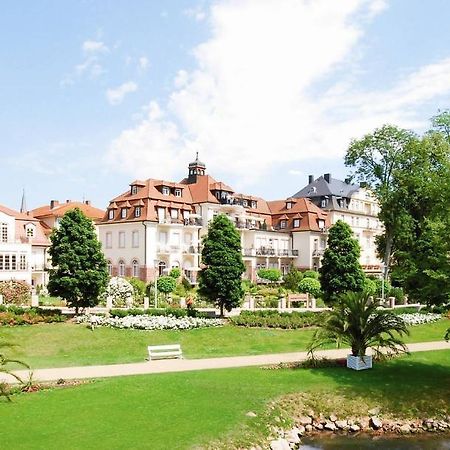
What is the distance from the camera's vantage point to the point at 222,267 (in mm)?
31016

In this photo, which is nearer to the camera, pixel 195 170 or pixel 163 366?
pixel 163 366

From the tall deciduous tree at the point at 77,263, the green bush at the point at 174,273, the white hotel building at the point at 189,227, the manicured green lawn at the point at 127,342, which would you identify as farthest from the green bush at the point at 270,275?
the tall deciduous tree at the point at 77,263

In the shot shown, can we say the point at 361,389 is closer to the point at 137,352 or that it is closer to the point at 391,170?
the point at 137,352

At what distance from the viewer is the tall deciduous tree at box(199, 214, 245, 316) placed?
3105 centimetres

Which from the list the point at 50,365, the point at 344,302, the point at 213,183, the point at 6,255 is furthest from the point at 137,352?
the point at 213,183

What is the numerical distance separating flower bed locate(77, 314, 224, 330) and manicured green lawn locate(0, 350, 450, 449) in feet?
30.2

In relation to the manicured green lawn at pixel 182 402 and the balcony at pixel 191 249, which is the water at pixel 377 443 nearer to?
the manicured green lawn at pixel 182 402

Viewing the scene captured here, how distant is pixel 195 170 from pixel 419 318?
108 feet

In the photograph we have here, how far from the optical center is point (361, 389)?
695 inches

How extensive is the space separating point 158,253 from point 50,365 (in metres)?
31.2

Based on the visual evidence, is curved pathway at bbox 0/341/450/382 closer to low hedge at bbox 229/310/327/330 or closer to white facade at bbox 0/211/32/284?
low hedge at bbox 229/310/327/330

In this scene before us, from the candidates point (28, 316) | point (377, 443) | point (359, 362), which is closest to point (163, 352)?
point (359, 362)

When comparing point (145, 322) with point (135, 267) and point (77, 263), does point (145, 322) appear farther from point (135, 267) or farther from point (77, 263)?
point (135, 267)

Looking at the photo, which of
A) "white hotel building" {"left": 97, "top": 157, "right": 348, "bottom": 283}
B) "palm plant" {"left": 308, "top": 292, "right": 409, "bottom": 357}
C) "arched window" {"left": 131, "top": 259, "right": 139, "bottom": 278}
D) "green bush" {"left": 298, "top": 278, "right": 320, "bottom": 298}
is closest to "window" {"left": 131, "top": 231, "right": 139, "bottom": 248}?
"white hotel building" {"left": 97, "top": 157, "right": 348, "bottom": 283}
